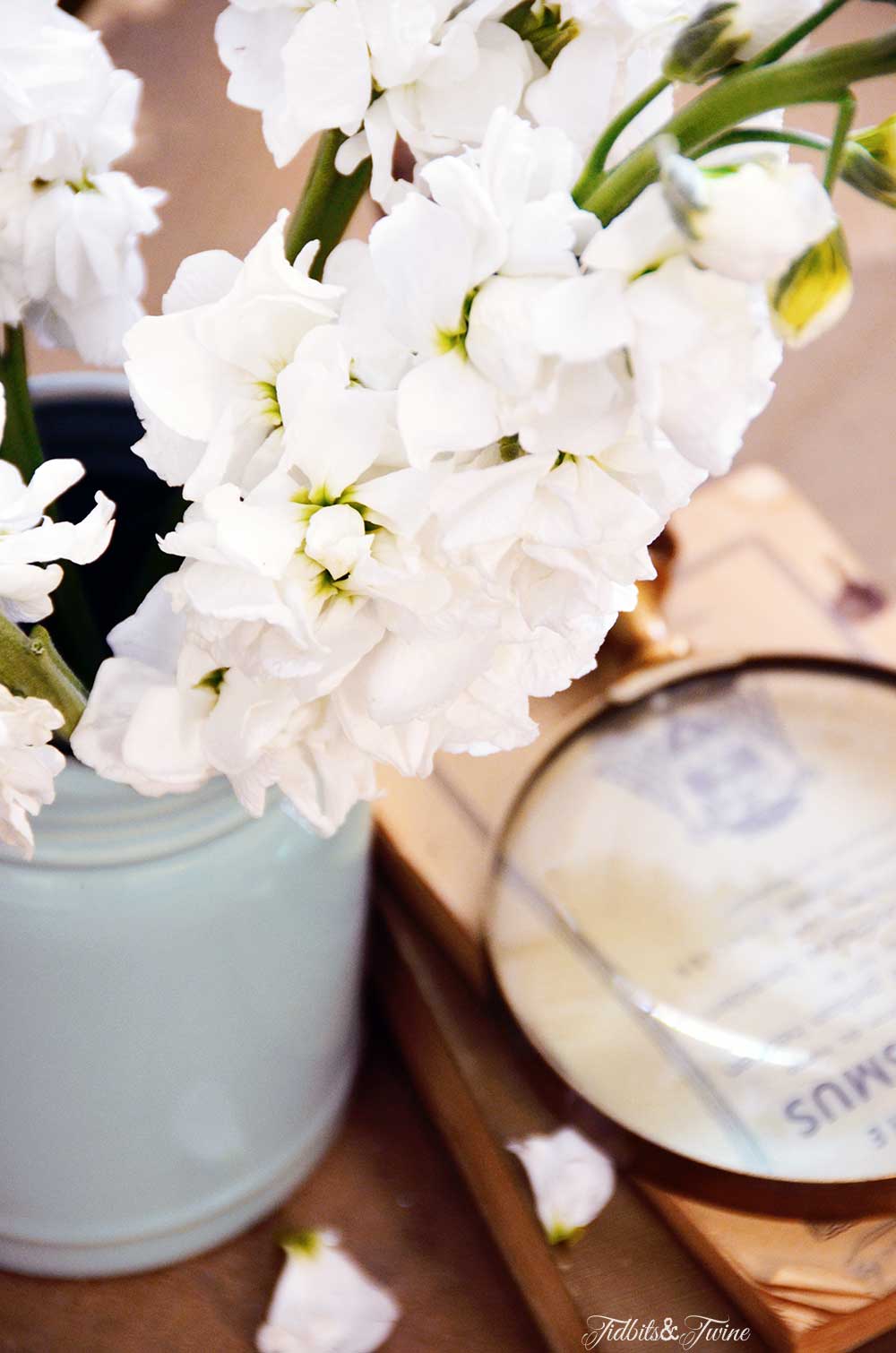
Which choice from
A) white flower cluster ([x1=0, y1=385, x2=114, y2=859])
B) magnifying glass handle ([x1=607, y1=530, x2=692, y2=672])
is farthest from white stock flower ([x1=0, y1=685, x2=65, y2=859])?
magnifying glass handle ([x1=607, y1=530, x2=692, y2=672])

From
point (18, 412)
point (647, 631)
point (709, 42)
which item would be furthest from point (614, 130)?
point (647, 631)

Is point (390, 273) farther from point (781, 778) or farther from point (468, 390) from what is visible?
point (781, 778)

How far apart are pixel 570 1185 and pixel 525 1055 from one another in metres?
0.03

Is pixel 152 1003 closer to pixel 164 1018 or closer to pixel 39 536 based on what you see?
pixel 164 1018

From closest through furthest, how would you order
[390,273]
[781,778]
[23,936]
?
[390,273], [23,936], [781,778]

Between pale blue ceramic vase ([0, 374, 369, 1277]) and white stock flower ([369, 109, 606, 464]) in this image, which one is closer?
white stock flower ([369, 109, 606, 464])

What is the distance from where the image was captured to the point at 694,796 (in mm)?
344

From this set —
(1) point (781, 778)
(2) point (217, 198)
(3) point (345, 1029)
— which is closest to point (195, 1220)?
(3) point (345, 1029)

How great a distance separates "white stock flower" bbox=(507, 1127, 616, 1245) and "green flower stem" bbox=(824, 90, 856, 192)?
0.22 meters

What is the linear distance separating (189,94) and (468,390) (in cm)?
46

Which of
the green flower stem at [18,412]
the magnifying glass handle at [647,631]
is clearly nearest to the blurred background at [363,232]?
the magnifying glass handle at [647,631]

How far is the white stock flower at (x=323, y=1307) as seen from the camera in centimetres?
32

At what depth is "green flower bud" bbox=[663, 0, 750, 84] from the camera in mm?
141

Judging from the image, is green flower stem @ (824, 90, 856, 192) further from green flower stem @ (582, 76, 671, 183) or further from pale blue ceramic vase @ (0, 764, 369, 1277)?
pale blue ceramic vase @ (0, 764, 369, 1277)
